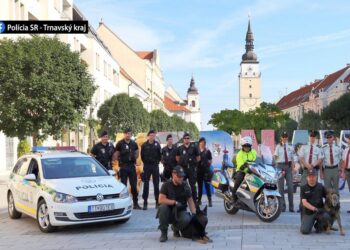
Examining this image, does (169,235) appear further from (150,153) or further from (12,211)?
(12,211)

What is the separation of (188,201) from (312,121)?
208 ft

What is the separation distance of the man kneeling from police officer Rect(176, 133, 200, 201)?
3.11m

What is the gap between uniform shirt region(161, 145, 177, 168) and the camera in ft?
40.7

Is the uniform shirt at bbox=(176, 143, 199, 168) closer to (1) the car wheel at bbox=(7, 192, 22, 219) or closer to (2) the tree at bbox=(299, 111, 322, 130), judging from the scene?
(1) the car wheel at bbox=(7, 192, 22, 219)

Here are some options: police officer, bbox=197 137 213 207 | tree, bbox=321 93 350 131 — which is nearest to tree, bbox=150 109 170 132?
tree, bbox=321 93 350 131

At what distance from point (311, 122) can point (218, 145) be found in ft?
177

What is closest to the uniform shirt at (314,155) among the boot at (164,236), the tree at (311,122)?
the boot at (164,236)

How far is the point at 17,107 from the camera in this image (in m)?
19.4

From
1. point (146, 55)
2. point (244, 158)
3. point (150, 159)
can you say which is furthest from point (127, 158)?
point (146, 55)

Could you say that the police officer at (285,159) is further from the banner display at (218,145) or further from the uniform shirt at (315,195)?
the banner display at (218,145)

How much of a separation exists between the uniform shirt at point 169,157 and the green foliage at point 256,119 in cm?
9361

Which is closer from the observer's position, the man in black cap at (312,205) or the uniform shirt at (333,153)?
the man in black cap at (312,205)

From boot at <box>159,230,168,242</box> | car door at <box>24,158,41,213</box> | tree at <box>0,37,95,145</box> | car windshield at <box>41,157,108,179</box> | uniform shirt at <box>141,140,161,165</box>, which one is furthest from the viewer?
tree at <box>0,37,95,145</box>

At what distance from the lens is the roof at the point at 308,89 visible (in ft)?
328
